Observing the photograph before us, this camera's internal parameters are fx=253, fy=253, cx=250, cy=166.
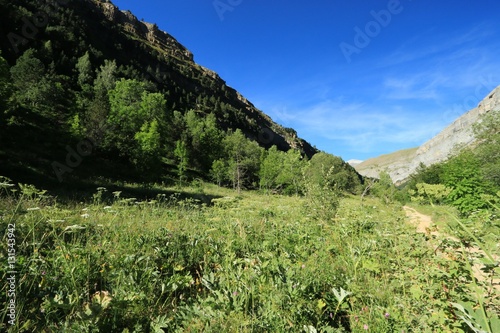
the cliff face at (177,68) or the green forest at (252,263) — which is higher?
the cliff face at (177,68)

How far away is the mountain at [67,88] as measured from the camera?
25078mm

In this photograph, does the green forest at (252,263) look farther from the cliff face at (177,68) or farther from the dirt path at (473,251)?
the cliff face at (177,68)

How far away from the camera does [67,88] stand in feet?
179

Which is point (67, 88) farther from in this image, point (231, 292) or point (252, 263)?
point (231, 292)

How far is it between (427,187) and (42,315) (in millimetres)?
4365

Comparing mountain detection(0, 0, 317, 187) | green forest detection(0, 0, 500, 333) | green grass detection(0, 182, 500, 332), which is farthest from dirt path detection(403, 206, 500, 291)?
mountain detection(0, 0, 317, 187)

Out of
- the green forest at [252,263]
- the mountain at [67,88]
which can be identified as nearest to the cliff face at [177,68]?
the mountain at [67,88]

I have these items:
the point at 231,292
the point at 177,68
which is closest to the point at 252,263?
the point at 231,292

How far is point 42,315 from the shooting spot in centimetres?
270

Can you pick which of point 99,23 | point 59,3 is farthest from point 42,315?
point 99,23

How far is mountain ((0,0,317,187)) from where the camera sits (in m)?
25.1

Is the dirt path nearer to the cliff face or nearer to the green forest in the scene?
the green forest

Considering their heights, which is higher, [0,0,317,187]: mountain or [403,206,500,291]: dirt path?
[0,0,317,187]: mountain

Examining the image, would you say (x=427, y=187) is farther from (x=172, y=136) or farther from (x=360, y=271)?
(x=172, y=136)
